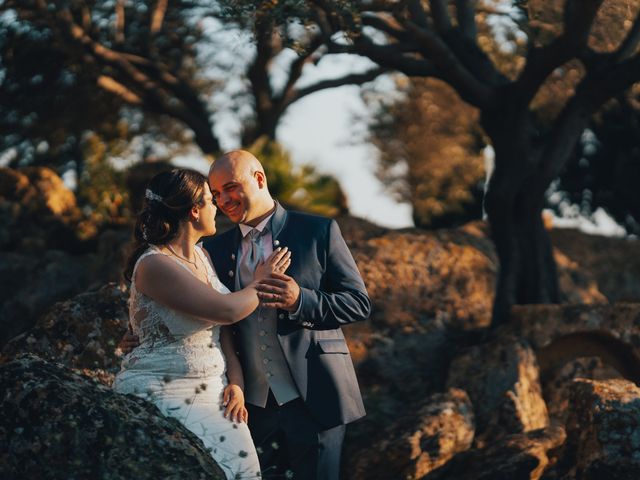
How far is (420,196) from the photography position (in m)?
22.4

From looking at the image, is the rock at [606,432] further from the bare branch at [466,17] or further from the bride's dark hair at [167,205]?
the bare branch at [466,17]

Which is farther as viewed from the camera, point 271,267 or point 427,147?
point 427,147

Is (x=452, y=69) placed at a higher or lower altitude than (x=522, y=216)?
higher

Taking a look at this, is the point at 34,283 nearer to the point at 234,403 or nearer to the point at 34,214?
the point at 34,214

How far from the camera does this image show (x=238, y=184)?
603 cm

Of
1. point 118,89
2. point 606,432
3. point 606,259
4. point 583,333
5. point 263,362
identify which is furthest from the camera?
point 118,89

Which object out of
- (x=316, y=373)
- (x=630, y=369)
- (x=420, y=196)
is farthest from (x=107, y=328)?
(x=420, y=196)

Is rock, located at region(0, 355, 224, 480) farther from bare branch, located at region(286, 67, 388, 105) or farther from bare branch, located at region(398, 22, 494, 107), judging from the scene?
bare branch, located at region(286, 67, 388, 105)

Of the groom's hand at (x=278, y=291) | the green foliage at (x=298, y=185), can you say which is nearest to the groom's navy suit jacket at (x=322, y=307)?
→ the groom's hand at (x=278, y=291)

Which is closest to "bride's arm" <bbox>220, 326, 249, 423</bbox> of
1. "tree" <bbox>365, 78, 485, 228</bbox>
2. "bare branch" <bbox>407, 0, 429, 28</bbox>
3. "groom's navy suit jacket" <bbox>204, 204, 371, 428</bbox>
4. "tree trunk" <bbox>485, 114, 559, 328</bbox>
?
"groom's navy suit jacket" <bbox>204, 204, 371, 428</bbox>

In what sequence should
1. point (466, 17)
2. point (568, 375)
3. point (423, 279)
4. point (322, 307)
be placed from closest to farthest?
point (322, 307) → point (568, 375) → point (423, 279) → point (466, 17)

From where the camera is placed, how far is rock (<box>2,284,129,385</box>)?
325 inches

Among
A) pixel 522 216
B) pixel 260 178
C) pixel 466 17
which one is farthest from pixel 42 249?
pixel 260 178

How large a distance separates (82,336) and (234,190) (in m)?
2.96
